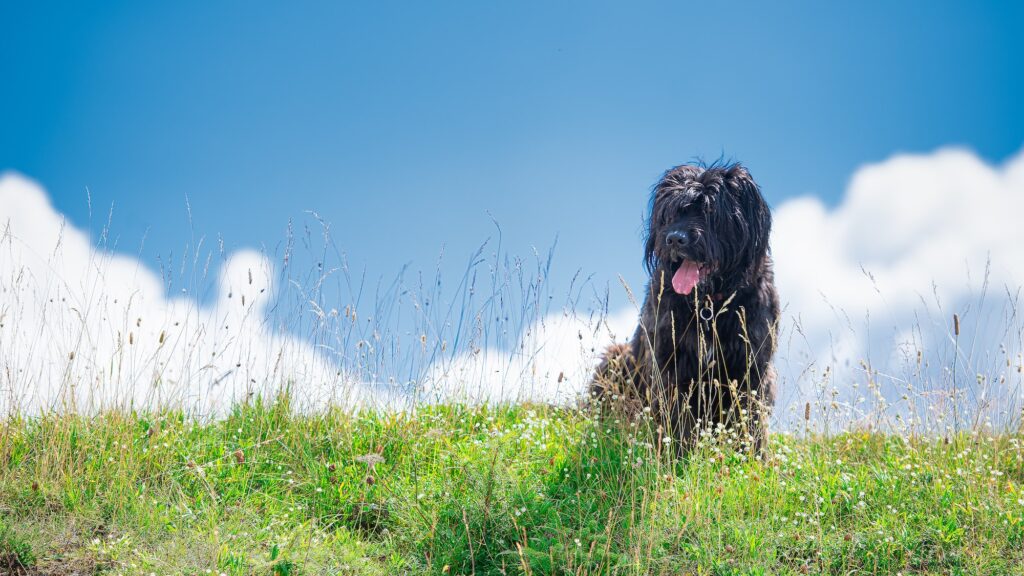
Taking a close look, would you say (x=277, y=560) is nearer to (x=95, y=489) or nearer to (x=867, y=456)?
(x=95, y=489)

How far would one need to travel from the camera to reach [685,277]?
16.2 ft

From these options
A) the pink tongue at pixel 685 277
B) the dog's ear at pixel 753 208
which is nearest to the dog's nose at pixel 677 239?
the pink tongue at pixel 685 277

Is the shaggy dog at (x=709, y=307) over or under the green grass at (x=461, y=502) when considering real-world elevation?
over

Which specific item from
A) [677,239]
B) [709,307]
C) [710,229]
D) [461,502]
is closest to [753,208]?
[710,229]

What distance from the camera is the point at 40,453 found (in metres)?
4.68

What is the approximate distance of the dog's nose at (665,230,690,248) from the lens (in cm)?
483

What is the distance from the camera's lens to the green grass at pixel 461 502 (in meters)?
3.72

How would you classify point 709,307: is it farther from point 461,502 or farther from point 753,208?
point 461,502

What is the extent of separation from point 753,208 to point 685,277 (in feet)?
2.22

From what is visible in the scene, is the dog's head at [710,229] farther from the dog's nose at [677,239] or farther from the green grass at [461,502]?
the green grass at [461,502]

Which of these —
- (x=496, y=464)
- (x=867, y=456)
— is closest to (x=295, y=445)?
(x=496, y=464)

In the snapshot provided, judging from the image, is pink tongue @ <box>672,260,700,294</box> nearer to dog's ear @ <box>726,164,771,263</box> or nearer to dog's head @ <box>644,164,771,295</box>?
dog's head @ <box>644,164,771,295</box>

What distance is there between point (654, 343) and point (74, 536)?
338 cm

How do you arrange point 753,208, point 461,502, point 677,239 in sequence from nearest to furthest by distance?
point 461,502 < point 677,239 < point 753,208
